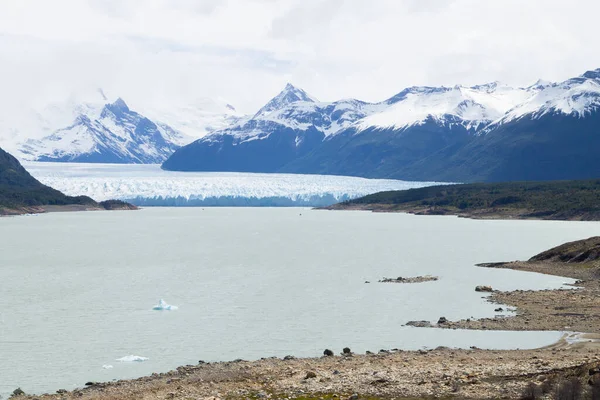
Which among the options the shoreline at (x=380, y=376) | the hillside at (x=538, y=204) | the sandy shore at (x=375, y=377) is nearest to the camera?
the shoreline at (x=380, y=376)

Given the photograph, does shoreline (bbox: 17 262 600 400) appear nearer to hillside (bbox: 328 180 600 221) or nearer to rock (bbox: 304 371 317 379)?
rock (bbox: 304 371 317 379)

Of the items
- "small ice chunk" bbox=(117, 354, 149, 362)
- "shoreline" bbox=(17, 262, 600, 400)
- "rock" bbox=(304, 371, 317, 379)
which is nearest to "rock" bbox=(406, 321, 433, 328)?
"shoreline" bbox=(17, 262, 600, 400)

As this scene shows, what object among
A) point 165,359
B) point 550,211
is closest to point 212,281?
point 165,359

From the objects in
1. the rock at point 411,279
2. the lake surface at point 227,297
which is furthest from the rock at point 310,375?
the rock at point 411,279

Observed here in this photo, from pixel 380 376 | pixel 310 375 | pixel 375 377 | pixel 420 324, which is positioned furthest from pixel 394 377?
pixel 420 324

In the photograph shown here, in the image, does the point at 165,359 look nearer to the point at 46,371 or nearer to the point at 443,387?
the point at 46,371

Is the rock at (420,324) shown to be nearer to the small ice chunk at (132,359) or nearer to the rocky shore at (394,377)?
the rocky shore at (394,377)

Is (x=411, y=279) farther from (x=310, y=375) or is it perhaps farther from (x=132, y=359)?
(x=310, y=375)

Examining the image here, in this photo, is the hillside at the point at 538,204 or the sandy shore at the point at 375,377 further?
the hillside at the point at 538,204
